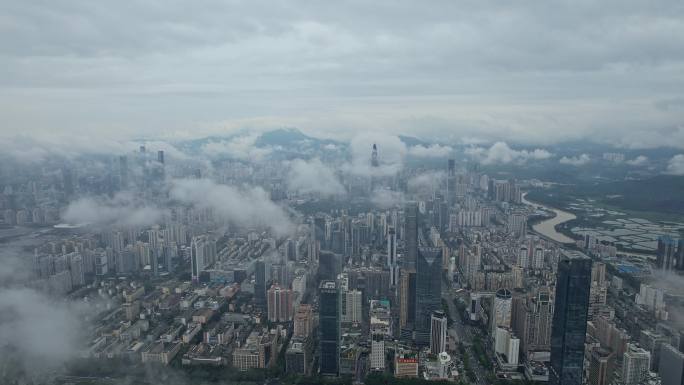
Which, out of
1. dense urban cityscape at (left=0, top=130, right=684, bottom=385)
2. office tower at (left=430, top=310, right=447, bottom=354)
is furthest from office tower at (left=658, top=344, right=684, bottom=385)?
office tower at (left=430, top=310, right=447, bottom=354)

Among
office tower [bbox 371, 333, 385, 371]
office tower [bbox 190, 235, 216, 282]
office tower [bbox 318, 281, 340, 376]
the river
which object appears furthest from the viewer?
the river

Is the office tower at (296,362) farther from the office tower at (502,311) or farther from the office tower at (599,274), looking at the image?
the office tower at (599,274)

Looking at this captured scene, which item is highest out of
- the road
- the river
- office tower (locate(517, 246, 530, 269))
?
Result: the river

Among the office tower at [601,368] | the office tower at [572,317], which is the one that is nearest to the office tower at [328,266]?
the office tower at [572,317]

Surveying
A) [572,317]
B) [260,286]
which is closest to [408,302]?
[572,317]

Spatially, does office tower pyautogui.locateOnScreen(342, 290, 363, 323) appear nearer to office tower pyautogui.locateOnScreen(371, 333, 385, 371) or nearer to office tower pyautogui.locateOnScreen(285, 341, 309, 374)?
office tower pyautogui.locateOnScreen(371, 333, 385, 371)

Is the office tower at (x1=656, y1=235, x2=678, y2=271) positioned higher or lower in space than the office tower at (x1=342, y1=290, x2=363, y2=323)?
higher

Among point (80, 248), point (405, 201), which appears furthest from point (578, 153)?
point (80, 248)
